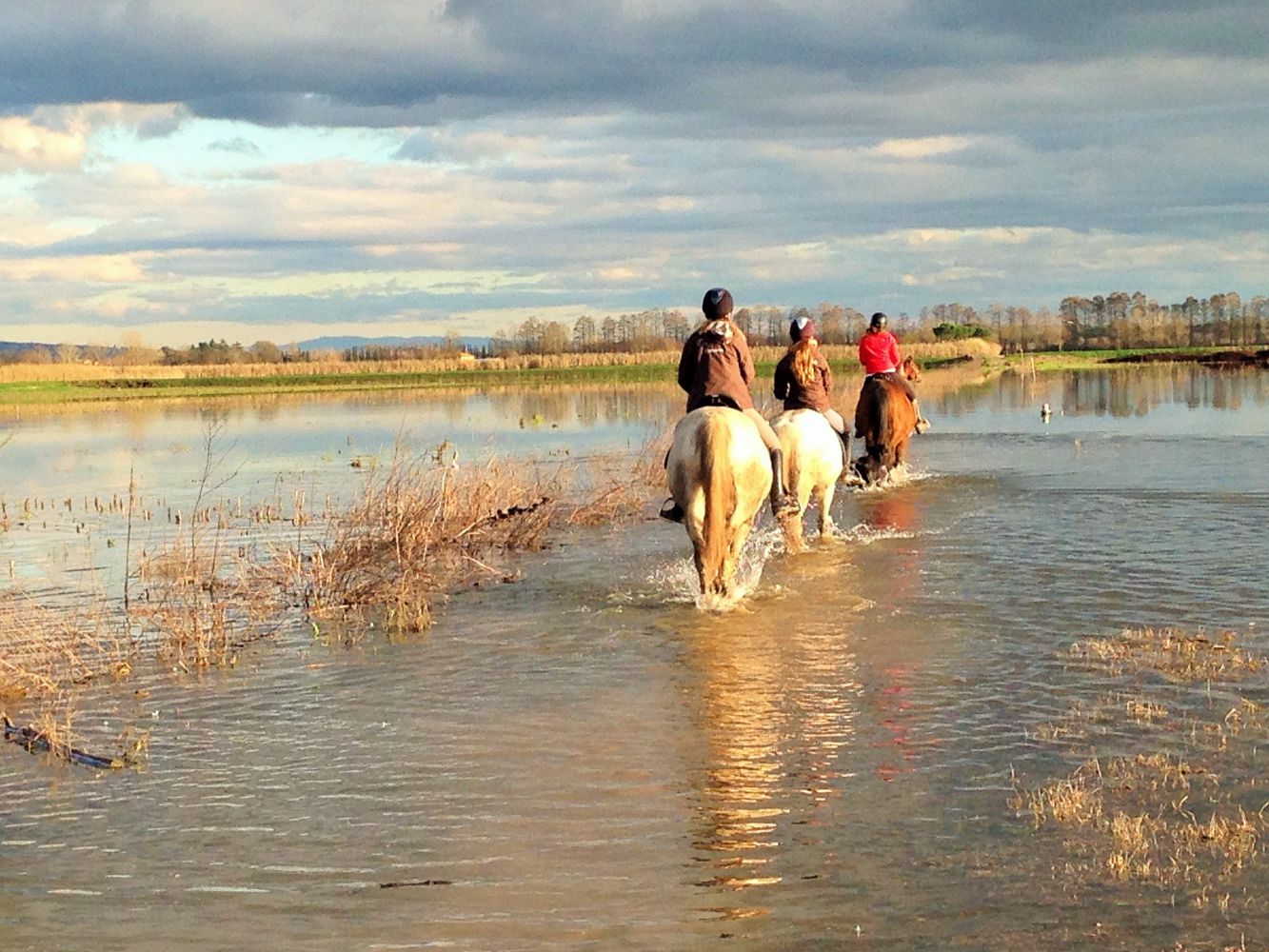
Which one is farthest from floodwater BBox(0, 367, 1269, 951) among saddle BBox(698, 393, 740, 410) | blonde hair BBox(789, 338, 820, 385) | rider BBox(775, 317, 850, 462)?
blonde hair BBox(789, 338, 820, 385)

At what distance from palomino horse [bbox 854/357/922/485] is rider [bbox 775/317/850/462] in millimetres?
4490

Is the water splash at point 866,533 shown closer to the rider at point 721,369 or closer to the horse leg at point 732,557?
the rider at point 721,369

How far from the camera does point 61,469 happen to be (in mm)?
29781

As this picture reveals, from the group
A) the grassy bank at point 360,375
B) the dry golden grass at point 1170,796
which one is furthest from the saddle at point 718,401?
the grassy bank at point 360,375

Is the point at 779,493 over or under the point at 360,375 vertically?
under

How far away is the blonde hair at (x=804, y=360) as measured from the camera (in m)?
15.5

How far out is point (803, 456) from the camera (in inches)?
587

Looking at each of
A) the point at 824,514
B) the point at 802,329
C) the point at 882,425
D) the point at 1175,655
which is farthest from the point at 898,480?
the point at 1175,655

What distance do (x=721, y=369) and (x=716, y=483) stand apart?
4.40 feet

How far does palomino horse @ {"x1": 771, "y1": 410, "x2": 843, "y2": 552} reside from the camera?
14.9 metres

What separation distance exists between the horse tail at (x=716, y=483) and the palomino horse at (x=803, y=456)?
320cm

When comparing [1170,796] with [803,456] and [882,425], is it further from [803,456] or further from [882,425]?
[882,425]

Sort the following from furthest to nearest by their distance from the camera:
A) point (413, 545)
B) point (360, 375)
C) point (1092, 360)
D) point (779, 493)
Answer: point (360, 375), point (1092, 360), point (413, 545), point (779, 493)

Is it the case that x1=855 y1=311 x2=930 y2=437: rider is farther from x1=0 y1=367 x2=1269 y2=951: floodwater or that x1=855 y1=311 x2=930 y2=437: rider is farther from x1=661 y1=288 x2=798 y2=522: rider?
x1=661 y1=288 x2=798 y2=522: rider
